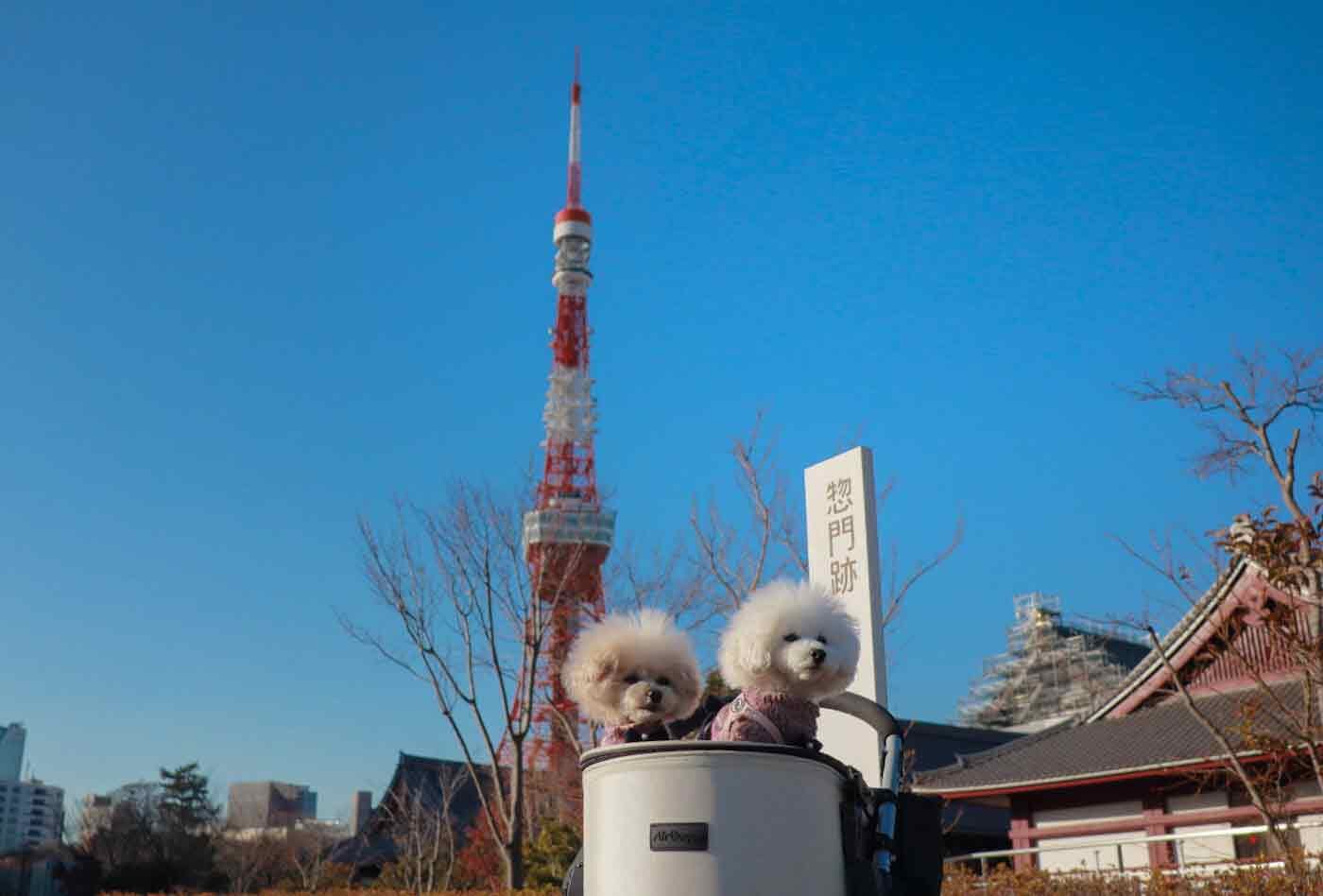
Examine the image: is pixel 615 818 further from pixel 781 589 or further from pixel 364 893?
pixel 364 893

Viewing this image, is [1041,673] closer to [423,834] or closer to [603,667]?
[423,834]

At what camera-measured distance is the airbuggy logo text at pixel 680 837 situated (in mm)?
2561

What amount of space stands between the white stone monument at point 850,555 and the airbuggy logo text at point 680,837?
332 cm

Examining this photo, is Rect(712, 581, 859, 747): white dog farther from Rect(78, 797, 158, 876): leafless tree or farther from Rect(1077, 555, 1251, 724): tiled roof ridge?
Rect(78, 797, 158, 876): leafless tree

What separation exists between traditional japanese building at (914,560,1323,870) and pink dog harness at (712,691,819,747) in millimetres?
8779

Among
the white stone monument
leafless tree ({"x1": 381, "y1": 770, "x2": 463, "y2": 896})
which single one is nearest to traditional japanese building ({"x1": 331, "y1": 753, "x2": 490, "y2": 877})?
leafless tree ({"x1": 381, "y1": 770, "x2": 463, "y2": 896})

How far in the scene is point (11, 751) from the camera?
53.8m

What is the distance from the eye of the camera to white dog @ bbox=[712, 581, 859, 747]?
2875 millimetres

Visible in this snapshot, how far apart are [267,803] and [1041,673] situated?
106ft

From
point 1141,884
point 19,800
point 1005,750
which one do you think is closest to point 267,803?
point 19,800

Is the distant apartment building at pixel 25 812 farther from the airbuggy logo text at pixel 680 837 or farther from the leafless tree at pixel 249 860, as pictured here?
the airbuggy logo text at pixel 680 837

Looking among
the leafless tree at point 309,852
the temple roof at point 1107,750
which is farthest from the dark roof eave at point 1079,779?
the leafless tree at point 309,852

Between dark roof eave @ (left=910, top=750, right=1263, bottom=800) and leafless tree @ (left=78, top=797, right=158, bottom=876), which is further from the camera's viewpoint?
leafless tree @ (left=78, top=797, right=158, bottom=876)

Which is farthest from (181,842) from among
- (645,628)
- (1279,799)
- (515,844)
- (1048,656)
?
(1048,656)
